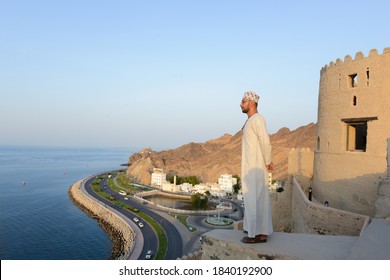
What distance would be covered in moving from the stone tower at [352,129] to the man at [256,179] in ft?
31.6

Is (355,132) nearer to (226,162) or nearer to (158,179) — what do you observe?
(158,179)

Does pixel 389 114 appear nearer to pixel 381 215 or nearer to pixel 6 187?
pixel 381 215

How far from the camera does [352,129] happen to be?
1614 centimetres

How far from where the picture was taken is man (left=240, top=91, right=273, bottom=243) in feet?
23.0

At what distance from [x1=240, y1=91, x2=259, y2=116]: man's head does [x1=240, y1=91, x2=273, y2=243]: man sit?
0.58 ft

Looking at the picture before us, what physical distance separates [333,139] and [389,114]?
131 inches

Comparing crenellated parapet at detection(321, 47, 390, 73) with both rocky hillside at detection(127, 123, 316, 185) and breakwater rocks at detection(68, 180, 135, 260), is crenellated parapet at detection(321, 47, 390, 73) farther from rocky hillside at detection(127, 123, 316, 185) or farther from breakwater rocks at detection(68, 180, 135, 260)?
rocky hillside at detection(127, 123, 316, 185)

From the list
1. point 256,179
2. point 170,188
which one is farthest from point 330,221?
point 170,188

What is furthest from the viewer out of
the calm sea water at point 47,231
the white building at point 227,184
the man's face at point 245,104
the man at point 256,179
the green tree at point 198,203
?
the white building at point 227,184

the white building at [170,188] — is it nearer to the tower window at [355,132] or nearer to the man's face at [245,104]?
the tower window at [355,132]

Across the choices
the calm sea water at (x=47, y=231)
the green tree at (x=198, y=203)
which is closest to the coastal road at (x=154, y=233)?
the calm sea water at (x=47, y=231)

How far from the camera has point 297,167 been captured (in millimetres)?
21453

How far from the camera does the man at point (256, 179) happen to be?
7.02m

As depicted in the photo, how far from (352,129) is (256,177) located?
11.7m
